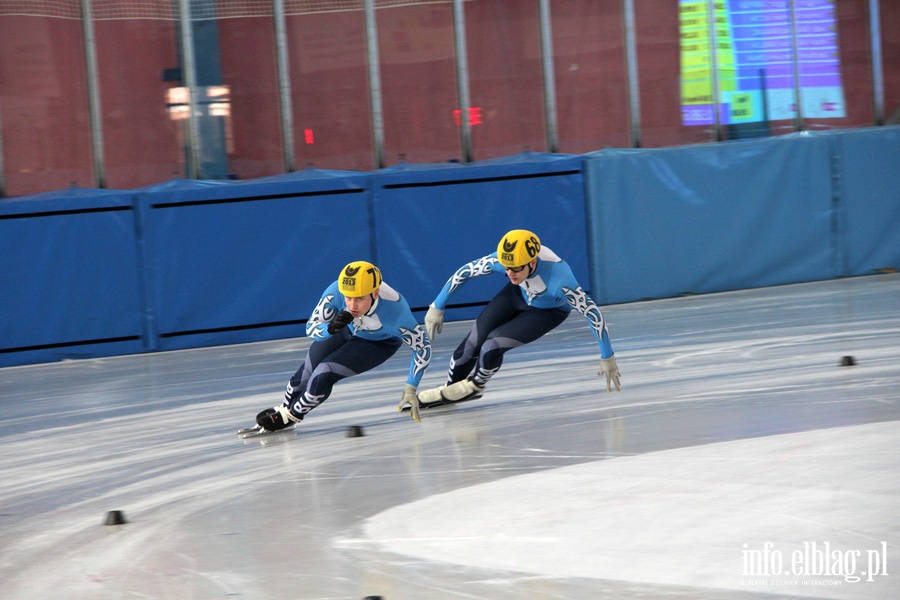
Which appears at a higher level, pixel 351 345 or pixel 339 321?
pixel 339 321

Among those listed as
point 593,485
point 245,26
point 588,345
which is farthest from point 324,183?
point 593,485

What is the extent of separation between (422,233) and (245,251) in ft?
6.72

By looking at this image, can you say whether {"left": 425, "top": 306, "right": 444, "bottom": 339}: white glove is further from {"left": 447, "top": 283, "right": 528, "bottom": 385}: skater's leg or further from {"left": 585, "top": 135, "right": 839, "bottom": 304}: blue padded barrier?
{"left": 585, "top": 135, "right": 839, "bottom": 304}: blue padded barrier

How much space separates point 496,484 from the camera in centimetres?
510

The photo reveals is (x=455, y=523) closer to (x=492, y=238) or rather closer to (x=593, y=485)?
(x=593, y=485)

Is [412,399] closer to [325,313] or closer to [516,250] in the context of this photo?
[325,313]

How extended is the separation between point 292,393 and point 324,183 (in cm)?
559

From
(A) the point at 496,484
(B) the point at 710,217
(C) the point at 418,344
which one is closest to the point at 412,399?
(C) the point at 418,344

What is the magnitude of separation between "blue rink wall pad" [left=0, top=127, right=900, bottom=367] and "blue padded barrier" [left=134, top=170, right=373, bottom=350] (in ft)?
0.05

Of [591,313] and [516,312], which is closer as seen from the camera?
[591,313]

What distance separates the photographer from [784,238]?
43.9 ft

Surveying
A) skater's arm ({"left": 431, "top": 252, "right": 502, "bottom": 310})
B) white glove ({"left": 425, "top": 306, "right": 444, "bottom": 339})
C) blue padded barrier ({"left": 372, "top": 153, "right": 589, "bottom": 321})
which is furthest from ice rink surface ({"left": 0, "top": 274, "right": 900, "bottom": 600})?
blue padded barrier ({"left": 372, "top": 153, "right": 589, "bottom": 321})

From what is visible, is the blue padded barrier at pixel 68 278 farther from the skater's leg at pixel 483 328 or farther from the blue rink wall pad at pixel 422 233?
the skater's leg at pixel 483 328

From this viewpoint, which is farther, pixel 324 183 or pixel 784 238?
pixel 784 238
